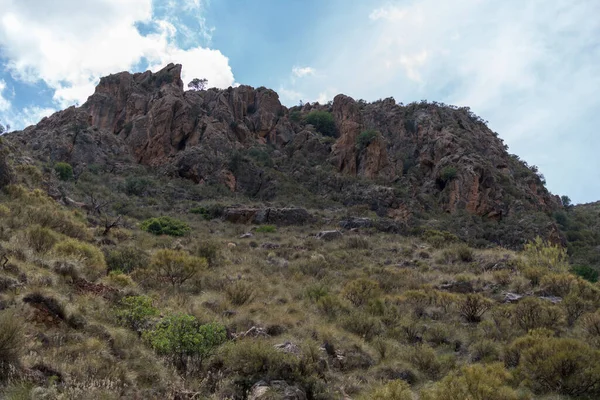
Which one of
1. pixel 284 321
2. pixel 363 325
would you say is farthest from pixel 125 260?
pixel 363 325

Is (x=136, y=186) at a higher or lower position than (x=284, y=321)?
higher

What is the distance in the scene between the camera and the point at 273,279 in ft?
47.0

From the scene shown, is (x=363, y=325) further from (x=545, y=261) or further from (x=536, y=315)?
(x=545, y=261)

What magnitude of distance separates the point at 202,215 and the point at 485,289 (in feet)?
74.5

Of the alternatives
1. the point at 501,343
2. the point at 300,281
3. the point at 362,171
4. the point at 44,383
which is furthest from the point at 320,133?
the point at 44,383

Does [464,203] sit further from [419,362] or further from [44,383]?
[44,383]

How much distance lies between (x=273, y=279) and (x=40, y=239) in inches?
283

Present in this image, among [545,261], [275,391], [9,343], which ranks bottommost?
[275,391]

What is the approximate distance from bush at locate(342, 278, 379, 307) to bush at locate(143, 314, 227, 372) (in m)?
6.36

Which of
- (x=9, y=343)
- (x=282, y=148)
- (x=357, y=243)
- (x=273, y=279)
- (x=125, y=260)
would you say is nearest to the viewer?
(x=9, y=343)

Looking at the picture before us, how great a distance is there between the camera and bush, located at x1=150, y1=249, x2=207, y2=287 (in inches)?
462

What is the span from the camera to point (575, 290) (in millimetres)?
12656

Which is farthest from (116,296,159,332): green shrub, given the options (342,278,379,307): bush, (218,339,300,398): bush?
(342,278,379,307): bush

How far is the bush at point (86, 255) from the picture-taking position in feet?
32.5
